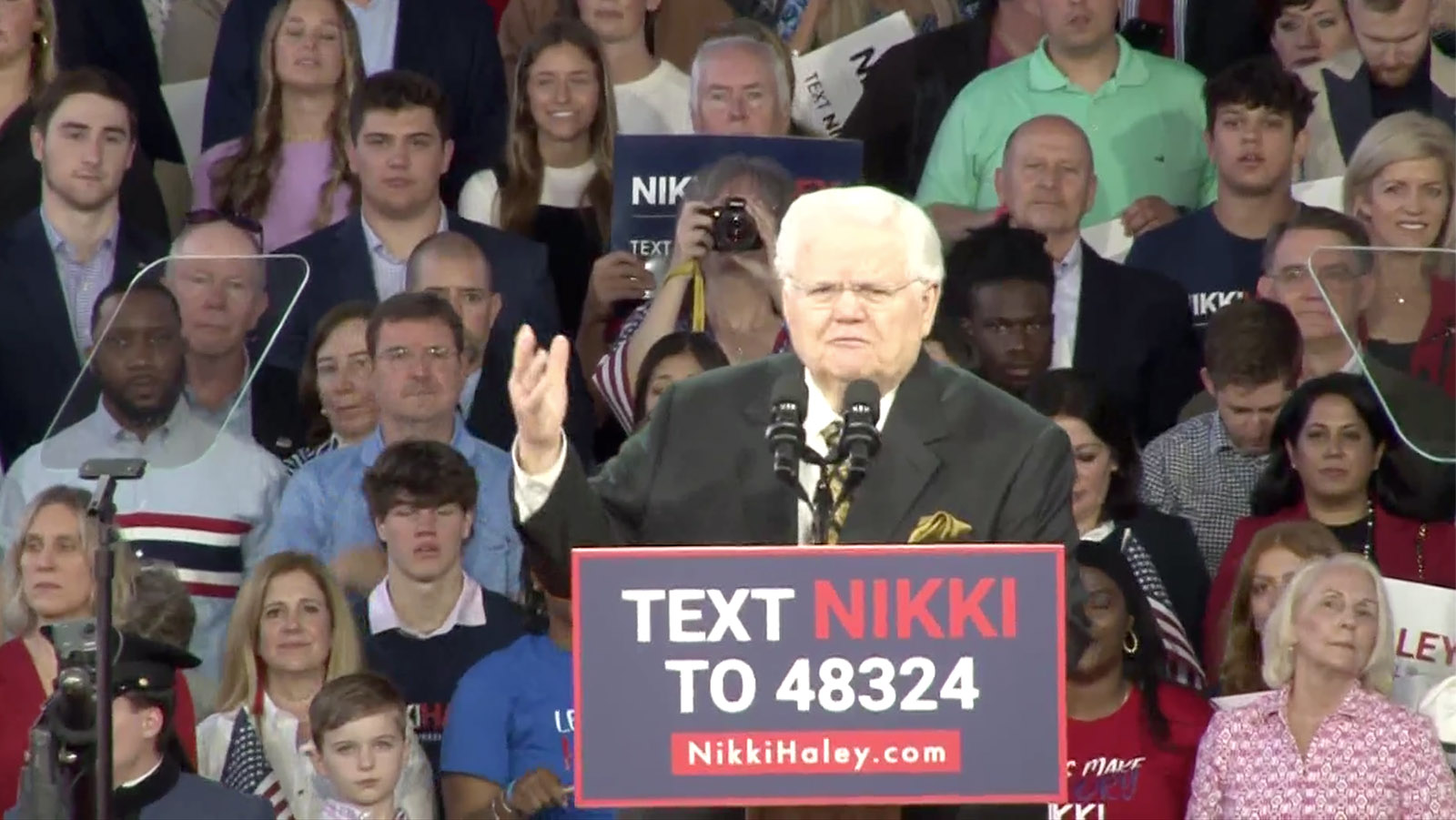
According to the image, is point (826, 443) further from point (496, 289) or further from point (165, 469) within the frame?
point (496, 289)

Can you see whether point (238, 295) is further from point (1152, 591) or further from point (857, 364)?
point (857, 364)

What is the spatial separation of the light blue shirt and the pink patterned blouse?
5.59 ft

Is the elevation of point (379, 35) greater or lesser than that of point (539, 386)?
greater

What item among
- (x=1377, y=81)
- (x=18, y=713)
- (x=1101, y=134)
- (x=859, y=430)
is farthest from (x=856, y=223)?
(x=1377, y=81)

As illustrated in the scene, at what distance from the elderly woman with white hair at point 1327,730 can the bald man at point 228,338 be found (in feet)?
7.51

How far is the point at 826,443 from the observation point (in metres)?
4.05

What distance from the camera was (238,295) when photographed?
682 cm

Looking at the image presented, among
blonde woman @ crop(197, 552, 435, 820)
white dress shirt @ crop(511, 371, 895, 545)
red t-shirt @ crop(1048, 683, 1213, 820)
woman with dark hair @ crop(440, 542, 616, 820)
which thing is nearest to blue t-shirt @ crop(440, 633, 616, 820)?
woman with dark hair @ crop(440, 542, 616, 820)

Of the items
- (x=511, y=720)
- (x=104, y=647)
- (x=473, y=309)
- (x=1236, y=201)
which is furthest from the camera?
(x=1236, y=201)

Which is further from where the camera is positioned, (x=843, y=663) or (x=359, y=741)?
(x=359, y=741)

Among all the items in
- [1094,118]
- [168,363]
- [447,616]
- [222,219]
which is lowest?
[447,616]

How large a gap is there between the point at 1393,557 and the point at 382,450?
224 cm

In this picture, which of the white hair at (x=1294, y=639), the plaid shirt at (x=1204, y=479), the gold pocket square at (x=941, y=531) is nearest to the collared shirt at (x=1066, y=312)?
the plaid shirt at (x=1204, y=479)

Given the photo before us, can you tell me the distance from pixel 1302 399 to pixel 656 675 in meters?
3.38
